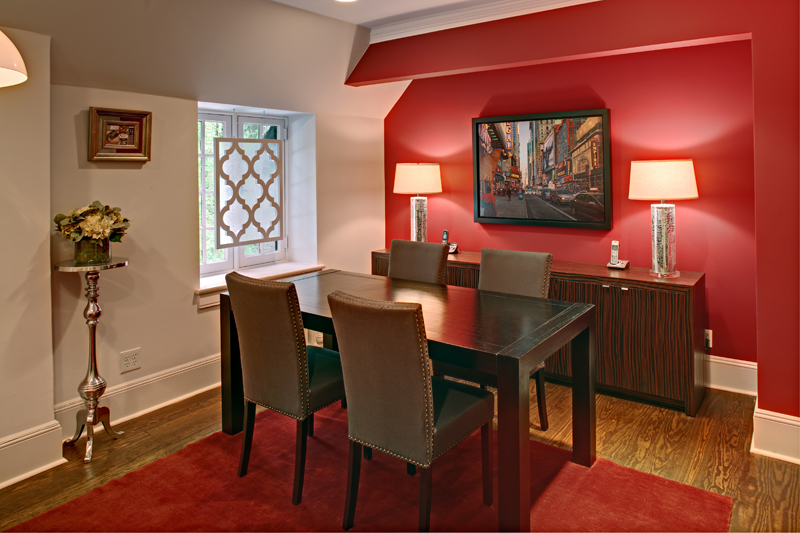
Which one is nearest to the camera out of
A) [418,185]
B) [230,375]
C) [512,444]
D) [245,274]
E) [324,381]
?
[512,444]

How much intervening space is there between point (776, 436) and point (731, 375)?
848mm

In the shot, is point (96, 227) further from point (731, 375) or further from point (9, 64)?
point (731, 375)

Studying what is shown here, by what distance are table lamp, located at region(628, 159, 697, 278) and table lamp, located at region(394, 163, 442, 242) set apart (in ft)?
4.97

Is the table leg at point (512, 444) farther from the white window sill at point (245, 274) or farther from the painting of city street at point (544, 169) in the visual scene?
the painting of city street at point (544, 169)

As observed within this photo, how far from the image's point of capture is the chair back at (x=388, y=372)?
1.94 m

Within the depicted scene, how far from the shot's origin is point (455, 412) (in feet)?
7.09

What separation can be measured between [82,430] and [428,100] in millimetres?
3368

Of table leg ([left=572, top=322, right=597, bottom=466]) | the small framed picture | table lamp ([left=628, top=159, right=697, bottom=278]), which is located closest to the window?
the small framed picture

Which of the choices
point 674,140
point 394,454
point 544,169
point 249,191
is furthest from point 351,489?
point 674,140

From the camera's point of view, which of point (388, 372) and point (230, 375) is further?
point (230, 375)

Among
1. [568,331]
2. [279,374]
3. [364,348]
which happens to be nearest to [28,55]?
[279,374]

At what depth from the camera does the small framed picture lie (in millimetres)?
2941

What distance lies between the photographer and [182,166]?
11.2 feet

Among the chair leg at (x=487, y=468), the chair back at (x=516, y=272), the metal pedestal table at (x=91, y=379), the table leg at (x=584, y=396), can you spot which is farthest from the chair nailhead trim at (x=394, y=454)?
the metal pedestal table at (x=91, y=379)
